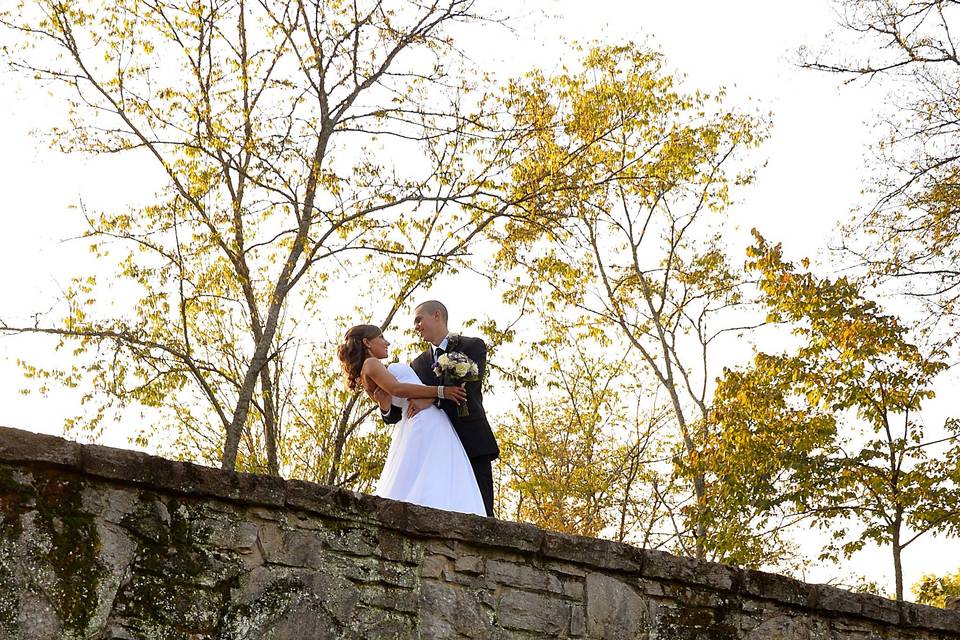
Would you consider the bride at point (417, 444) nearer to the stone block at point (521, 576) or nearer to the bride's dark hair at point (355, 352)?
the bride's dark hair at point (355, 352)

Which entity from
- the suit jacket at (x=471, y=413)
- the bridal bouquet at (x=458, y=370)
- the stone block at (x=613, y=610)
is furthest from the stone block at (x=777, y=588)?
the bridal bouquet at (x=458, y=370)

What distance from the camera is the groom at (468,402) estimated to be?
5906 millimetres

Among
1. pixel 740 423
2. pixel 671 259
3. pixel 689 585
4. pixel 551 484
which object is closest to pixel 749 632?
pixel 689 585

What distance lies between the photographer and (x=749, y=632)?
543cm

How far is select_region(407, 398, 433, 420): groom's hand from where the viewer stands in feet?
19.3

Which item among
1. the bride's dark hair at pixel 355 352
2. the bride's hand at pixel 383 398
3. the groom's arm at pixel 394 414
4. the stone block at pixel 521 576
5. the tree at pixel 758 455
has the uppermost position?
the tree at pixel 758 455

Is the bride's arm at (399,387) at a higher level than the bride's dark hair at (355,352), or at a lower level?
lower

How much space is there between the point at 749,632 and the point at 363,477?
33.9ft

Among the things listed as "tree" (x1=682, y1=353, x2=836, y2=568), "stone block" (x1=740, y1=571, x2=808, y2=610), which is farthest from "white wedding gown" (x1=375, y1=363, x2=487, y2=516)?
"tree" (x1=682, y1=353, x2=836, y2=568)

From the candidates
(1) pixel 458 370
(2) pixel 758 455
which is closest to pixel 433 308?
(1) pixel 458 370

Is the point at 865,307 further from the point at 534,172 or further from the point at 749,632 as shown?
the point at 749,632

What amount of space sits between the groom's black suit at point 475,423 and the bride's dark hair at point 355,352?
0.89 ft

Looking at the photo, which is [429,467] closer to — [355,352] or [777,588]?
[355,352]

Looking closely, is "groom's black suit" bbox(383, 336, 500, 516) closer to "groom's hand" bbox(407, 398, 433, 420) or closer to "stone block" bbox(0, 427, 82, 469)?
"groom's hand" bbox(407, 398, 433, 420)
